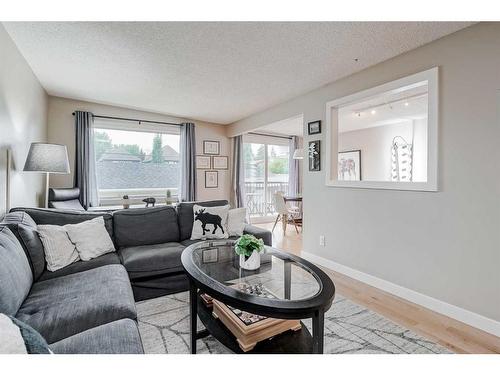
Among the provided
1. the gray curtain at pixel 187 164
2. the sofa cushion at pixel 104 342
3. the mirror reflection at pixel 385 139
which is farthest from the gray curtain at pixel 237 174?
the sofa cushion at pixel 104 342

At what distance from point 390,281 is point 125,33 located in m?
3.34

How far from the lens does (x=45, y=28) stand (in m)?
2.11

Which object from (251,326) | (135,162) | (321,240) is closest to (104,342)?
(251,326)

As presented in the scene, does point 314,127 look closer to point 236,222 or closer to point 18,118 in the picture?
point 236,222

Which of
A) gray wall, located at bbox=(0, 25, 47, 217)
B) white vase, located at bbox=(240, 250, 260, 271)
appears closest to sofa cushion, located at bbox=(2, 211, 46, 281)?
gray wall, located at bbox=(0, 25, 47, 217)

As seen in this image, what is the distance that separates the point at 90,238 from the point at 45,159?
1.00 metres

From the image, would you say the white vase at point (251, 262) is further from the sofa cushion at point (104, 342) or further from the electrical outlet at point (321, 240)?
the electrical outlet at point (321, 240)

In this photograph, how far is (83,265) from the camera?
6.82 ft

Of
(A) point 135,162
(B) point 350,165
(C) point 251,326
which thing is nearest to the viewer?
(C) point 251,326

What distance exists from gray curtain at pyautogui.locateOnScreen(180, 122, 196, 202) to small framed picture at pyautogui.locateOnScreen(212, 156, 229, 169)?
1.91 ft

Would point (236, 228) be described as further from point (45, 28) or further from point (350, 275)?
point (45, 28)

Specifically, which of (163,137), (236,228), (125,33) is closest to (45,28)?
(125,33)

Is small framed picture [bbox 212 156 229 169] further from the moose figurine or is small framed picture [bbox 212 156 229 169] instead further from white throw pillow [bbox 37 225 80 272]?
white throw pillow [bbox 37 225 80 272]

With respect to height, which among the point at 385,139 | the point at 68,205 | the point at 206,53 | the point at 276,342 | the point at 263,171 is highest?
the point at 206,53
